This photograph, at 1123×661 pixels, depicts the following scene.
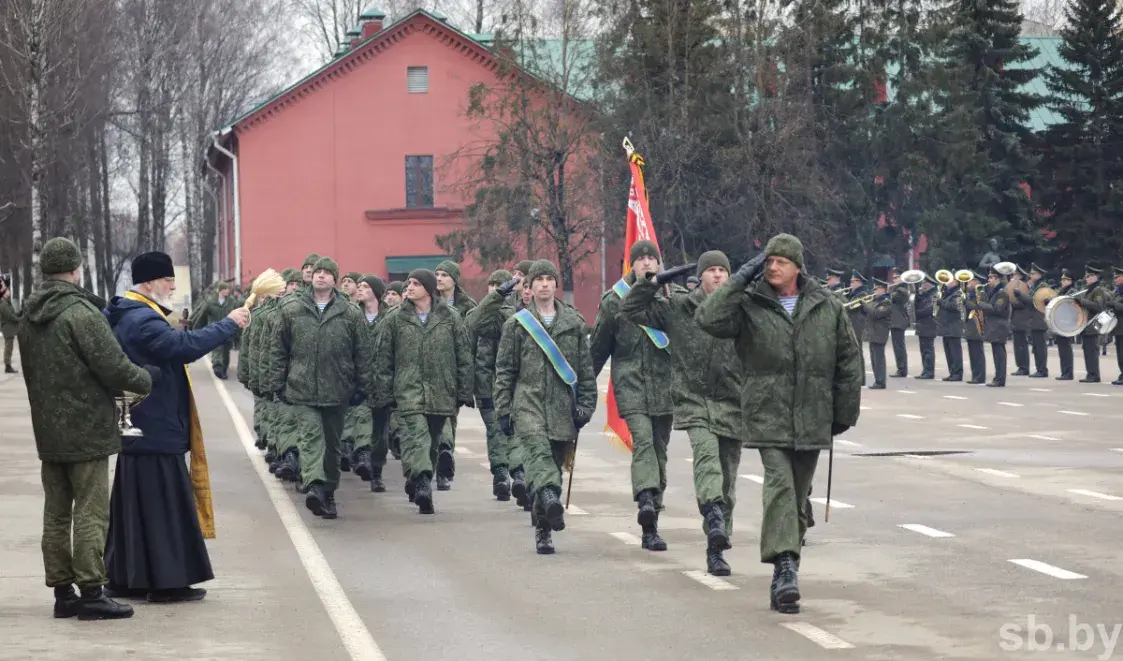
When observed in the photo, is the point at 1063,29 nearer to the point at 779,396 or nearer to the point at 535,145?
the point at 535,145

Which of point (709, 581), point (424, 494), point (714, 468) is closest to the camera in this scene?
point (709, 581)

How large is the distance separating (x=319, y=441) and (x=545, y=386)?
2.30 m

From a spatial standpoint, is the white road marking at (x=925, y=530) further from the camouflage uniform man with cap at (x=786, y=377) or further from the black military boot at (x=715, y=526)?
the camouflage uniform man with cap at (x=786, y=377)

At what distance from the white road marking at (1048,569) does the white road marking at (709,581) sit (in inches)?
69.4

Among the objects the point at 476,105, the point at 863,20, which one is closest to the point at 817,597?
the point at 476,105

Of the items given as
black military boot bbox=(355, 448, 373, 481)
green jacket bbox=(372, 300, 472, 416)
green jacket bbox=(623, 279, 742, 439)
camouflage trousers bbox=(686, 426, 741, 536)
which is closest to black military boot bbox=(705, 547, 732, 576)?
camouflage trousers bbox=(686, 426, 741, 536)

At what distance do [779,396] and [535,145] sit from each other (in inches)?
1648

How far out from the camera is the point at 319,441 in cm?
1266

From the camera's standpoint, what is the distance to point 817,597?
905 centimetres

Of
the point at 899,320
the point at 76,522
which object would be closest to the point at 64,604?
the point at 76,522

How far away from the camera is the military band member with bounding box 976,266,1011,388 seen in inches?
1103

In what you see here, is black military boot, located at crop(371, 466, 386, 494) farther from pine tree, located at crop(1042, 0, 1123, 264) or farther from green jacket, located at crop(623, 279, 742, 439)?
pine tree, located at crop(1042, 0, 1123, 264)

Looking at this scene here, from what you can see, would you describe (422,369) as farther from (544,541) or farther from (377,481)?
(544,541)

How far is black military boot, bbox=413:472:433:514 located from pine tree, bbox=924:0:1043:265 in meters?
43.7
